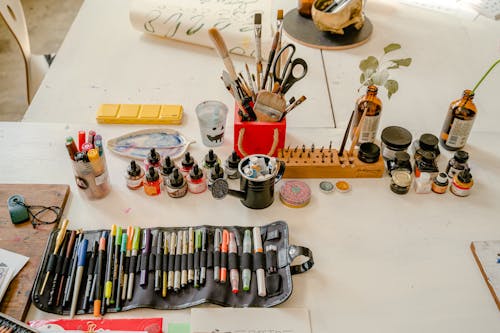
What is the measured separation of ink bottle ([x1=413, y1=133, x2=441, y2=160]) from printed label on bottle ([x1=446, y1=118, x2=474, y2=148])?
0.15ft

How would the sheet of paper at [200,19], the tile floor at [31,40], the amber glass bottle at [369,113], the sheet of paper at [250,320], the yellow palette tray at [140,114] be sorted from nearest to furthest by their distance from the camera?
the sheet of paper at [250,320] → the amber glass bottle at [369,113] → the yellow palette tray at [140,114] → the sheet of paper at [200,19] → the tile floor at [31,40]

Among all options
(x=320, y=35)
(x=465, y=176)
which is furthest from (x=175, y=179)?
(x=320, y=35)

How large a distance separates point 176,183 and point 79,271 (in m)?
0.28

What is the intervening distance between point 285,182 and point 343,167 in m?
0.15

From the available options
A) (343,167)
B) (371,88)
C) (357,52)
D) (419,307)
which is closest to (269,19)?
(357,52)

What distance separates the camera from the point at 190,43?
157 centimetres

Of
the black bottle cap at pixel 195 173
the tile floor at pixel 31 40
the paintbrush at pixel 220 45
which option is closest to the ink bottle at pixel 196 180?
the black bottle cap at pixel 195 173

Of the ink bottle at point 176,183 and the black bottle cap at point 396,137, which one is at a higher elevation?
the black bottle cap at point 396,137

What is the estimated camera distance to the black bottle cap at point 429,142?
1123 millimetres

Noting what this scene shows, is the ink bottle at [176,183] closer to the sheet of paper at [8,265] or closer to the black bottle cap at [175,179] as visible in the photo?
the black bottle cap at [175,179]

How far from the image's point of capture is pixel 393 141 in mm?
1136

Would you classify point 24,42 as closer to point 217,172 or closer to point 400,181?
point 217,172

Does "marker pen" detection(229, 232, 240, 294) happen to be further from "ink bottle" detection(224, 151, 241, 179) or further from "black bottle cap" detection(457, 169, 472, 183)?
"black bottle cap" detection(457, 169, 472, 183)

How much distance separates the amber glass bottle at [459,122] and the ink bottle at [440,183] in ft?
0.47
